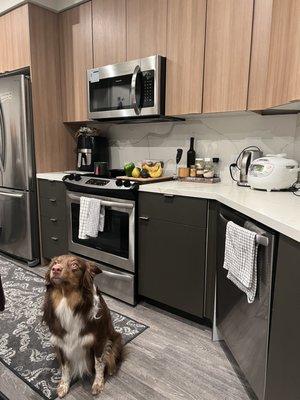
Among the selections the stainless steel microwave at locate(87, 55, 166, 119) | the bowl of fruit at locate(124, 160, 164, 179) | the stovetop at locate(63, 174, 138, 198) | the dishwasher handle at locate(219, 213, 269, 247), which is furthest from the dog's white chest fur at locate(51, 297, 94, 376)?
the stainless steel microwave at locate(87, 55, 166, 119)

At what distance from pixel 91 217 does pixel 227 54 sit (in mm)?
1553

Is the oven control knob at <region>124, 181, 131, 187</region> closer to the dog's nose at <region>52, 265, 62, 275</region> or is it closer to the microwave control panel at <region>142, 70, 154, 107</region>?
the microwave control panel at <region>142, 70, 154, 107</region>

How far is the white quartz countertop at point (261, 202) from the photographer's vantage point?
3.54ft

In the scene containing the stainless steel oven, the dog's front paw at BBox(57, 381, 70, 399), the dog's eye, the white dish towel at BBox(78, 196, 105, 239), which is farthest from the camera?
the white dish towel at BBox(78, 196, 105, 239)

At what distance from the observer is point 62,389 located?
1459mm

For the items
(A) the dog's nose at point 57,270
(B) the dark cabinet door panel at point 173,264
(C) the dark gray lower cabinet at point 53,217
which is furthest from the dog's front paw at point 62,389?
(C) the dark gray lower cabinet at point 53,217

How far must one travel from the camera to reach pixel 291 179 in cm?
183

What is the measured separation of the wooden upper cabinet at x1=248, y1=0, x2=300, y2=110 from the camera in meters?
1.51

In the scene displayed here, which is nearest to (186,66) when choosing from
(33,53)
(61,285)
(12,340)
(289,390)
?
(33,53)

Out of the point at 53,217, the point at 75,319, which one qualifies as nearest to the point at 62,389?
the point at 75,319

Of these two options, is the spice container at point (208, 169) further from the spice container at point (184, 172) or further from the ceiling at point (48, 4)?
the ceiling at point (48, 4)

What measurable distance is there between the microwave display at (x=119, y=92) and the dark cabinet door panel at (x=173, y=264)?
1010 mm

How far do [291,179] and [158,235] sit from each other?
0.95m

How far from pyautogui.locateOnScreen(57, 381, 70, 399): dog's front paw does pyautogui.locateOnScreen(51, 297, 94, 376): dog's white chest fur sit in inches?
5.4
